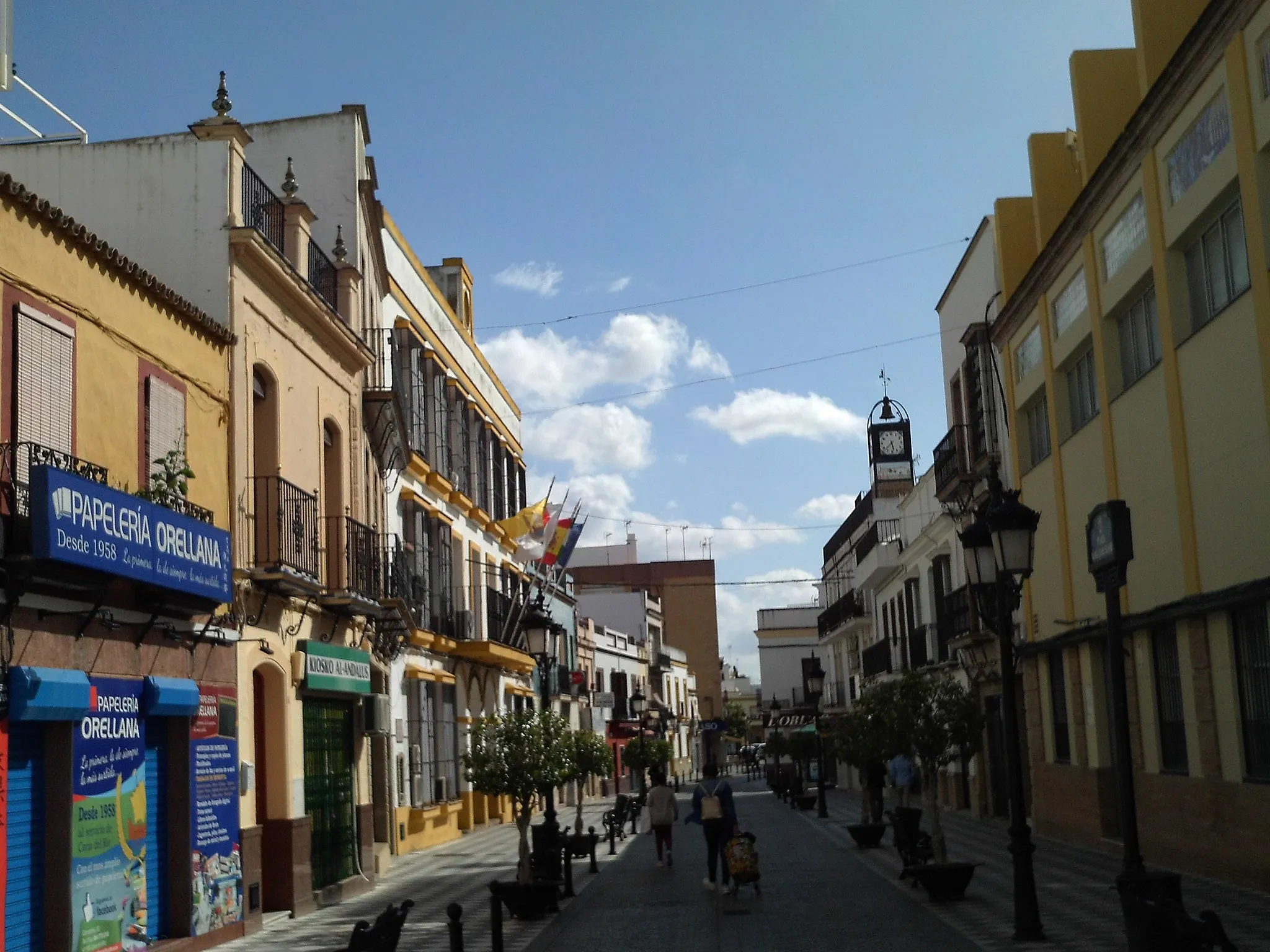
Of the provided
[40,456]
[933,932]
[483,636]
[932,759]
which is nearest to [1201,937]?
[933,932]

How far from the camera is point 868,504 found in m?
51.3

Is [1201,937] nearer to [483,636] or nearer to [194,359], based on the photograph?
[194,359]

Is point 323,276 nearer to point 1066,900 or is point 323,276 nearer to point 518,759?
point 518,759

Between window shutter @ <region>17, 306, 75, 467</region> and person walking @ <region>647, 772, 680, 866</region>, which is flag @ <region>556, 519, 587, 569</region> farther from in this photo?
window shutter @ <region>17, 306, 75, 467</region>

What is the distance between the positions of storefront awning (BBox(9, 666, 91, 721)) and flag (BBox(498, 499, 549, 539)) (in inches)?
830

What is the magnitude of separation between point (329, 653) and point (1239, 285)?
38.1 feet

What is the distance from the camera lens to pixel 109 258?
13.4 metres

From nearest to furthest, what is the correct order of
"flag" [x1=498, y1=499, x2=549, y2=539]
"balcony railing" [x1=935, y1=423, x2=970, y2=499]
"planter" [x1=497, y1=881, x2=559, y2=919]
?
"planter" [x1=497, y1=881, x2=559, y2=919] → "balcony railing" [x1=935, y1=423, x2=970, y2=499] → "flag" [x1=498, y1=499, x2=549, y2=539]

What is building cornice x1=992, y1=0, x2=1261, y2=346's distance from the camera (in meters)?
15.0

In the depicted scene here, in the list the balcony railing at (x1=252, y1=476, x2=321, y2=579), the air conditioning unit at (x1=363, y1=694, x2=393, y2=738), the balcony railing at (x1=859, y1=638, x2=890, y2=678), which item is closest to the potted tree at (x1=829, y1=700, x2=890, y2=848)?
the air conditioning unit at (x1=363, y1=694, x2=393, y2=738)

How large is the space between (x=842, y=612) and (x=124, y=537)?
44.5 meters

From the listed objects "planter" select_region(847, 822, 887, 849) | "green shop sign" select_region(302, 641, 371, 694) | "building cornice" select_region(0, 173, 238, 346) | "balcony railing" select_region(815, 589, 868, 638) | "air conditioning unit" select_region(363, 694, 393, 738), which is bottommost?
"planter" select_region(847, 822, 887, 849)

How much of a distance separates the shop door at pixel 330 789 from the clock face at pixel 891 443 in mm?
31126

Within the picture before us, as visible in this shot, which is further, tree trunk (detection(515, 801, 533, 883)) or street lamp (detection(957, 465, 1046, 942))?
tree trunk (detection(515, 801, 533, 883))
